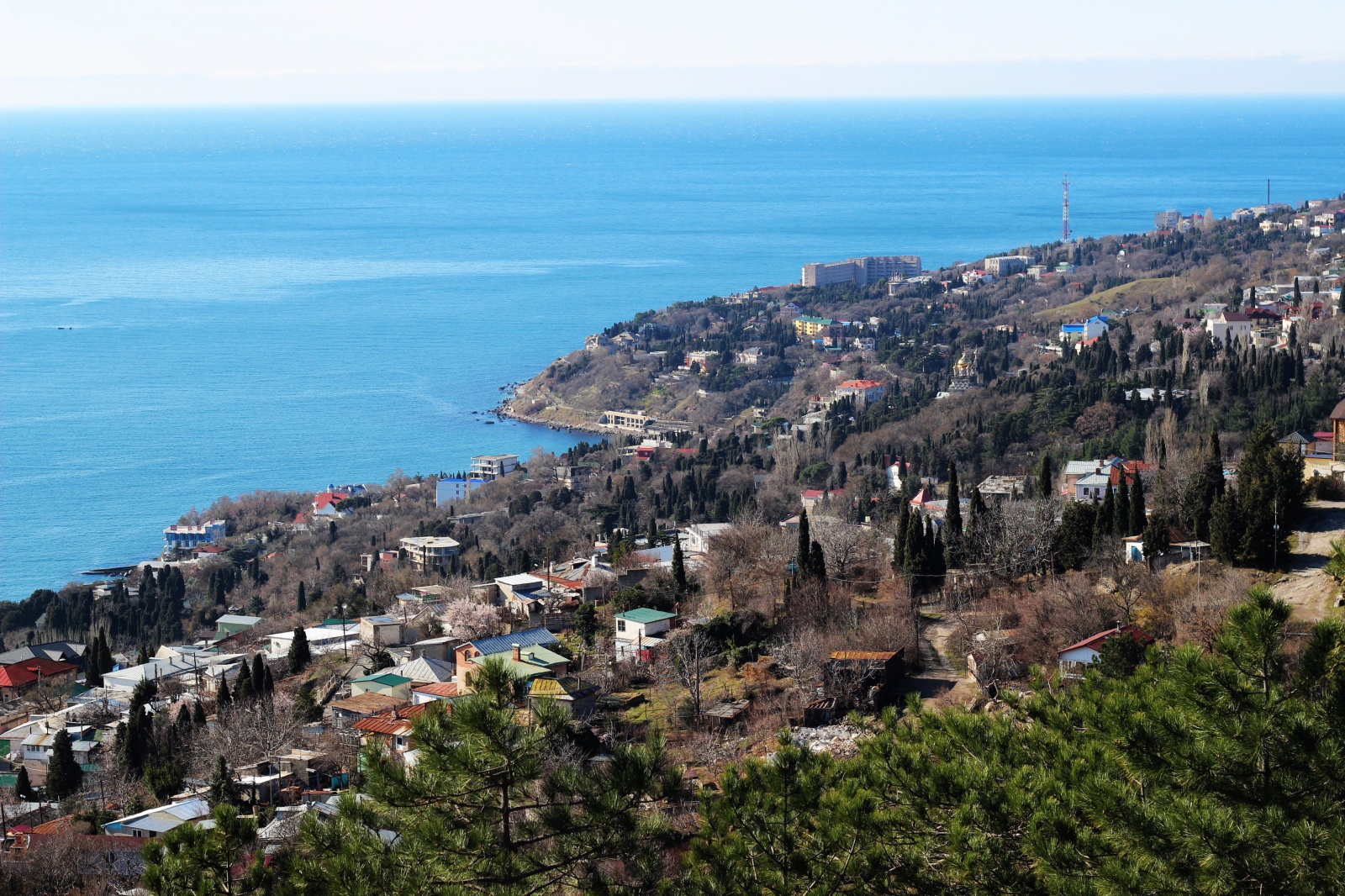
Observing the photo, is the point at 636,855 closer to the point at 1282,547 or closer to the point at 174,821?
the point at 174,821

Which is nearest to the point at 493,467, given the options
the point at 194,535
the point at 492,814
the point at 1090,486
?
the point at 194,535

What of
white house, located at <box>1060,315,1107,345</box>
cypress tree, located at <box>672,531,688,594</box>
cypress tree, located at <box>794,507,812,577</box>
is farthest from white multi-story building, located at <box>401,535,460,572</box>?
white house, located at <box>1060,315,1107,345</box>

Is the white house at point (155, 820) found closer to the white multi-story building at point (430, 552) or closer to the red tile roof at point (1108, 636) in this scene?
the red tile roof at point (1108, 636)

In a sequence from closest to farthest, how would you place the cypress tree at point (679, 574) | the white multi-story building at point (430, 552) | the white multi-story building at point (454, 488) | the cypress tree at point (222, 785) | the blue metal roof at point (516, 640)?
the cypress tree at point (222, 785), the blue metal roof at point (516, 640), the cypress tree at point (679, 574), the white multi-story building at point (430, 552), the white multi-story building at point (454, 488)

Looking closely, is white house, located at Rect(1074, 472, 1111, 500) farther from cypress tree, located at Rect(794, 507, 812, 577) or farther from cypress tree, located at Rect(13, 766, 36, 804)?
cypress tree, located at Rect(13, 766, 36, 804)

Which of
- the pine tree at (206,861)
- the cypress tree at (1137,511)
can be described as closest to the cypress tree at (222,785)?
the pine tree at (206,861)

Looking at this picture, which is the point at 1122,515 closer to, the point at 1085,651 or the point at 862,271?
the point at 1085,651

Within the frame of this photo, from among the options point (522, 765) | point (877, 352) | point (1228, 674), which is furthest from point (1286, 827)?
point (877, 352)
